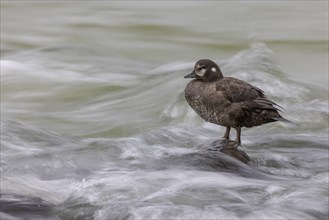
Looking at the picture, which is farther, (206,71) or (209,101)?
(206,71)

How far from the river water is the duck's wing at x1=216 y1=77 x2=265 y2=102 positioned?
0.43 m

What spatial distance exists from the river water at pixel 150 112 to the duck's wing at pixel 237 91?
434 mm

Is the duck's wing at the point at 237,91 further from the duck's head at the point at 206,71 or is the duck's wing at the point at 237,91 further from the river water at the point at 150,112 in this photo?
the river water at the point at 150,112

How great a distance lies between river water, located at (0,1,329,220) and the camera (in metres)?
5.82

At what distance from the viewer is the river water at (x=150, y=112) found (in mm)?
5824

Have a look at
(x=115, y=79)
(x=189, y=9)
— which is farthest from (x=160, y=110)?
(x=189, y=9)

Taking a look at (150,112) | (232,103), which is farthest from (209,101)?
(150,112)

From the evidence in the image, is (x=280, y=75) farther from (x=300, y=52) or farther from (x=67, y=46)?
(x=67, y=46)

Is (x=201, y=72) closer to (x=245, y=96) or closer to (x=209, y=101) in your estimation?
(x=209, y=101)

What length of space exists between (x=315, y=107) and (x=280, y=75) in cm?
148

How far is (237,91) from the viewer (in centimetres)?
633

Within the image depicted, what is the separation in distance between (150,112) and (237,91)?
11.2 feet

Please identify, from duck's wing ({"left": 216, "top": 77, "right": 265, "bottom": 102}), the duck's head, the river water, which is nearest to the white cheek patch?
the duck's head

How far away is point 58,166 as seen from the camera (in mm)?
6758
